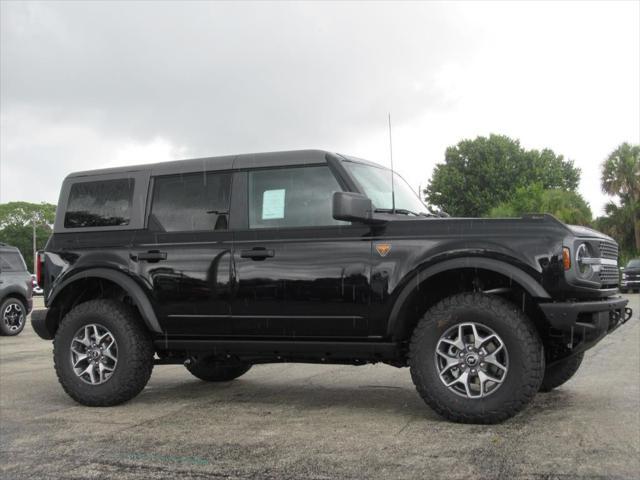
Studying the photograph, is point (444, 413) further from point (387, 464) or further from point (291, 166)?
point (291, 166)

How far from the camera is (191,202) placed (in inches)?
246

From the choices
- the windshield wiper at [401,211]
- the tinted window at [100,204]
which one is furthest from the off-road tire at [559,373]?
the tinted window at [100,204]

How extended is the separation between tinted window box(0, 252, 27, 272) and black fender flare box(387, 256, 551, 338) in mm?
11466

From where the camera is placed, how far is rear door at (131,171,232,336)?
19.5 ft

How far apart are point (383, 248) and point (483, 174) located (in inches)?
2207

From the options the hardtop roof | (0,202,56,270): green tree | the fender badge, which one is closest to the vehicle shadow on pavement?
the fender badge

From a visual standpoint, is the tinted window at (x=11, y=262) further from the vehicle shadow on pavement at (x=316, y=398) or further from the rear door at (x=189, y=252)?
the rear door at (x=189, y=252)

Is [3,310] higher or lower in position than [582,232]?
lower


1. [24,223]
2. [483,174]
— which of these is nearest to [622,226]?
[483,174]

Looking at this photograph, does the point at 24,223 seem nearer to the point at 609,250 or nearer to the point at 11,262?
the point at 11,262

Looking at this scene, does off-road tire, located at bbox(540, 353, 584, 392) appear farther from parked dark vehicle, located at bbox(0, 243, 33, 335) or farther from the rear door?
parked dark vehicle, located at bbox(0, 243, 33, 335)

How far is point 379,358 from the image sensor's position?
5578mm

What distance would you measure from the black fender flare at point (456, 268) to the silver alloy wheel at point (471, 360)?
1.17ft

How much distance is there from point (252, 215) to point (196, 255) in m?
0.54
